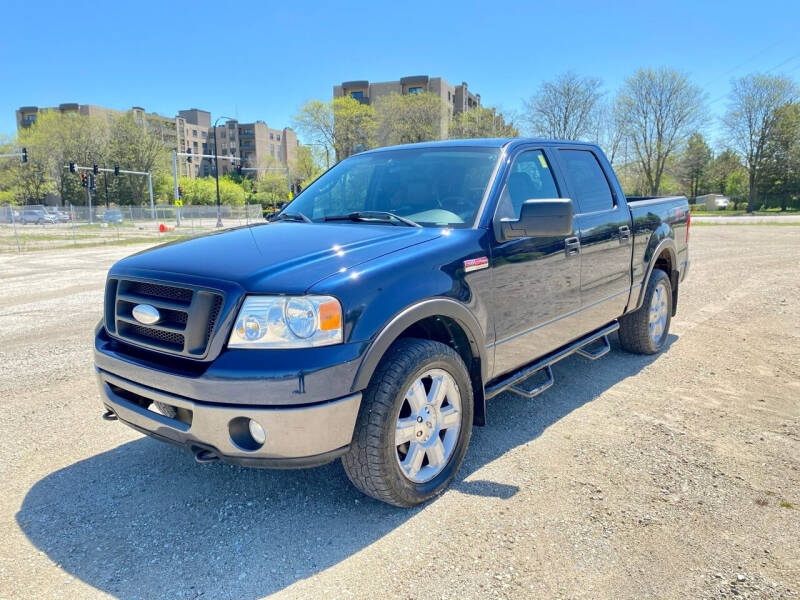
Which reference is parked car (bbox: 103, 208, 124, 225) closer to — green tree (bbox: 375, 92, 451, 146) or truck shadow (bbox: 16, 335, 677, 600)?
green tree (bbox: 375, 92, 451, 146)

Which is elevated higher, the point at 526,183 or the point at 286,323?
the point at 526,183

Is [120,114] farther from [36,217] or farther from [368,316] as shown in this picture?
[368,316]

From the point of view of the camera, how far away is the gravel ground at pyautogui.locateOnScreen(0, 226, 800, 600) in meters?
2.38

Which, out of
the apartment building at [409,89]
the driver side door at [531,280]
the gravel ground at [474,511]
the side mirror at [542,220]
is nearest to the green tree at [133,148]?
the apartment building at [409,89]

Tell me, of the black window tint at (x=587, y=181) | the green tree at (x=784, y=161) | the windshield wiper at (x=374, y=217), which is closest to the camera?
the windshield wiper at (x=374, y=217)

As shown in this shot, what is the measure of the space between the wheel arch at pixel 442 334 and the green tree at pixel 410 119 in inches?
2273

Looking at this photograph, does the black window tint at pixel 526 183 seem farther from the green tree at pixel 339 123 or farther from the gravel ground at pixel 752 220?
the green tree at pixel 339 123

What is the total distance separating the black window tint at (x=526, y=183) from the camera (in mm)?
3598

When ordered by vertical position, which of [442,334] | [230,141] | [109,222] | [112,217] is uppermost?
[230,141]

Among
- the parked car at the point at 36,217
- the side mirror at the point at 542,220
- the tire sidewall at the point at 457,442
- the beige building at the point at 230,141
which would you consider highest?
the beige building at the point at 230,141

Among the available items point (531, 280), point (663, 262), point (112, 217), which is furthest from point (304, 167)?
point (531, 280)

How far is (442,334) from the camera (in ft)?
10.7

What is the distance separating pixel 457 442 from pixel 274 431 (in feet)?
3.64

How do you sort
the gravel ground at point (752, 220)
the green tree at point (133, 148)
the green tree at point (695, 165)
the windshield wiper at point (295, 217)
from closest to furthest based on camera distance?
the windshield wiper at point (295, 217) < the gravel ground at point (752, 220) < the green tree at point (695, 165) < the green tree at point (133, 148)
